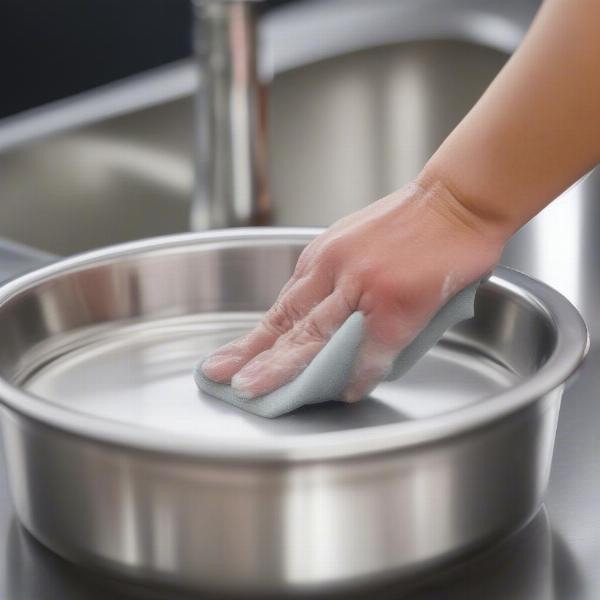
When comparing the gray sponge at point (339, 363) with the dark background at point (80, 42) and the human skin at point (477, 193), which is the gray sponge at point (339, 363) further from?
the dark background at point (80, 42)

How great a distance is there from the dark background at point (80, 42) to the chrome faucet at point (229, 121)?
1108mm

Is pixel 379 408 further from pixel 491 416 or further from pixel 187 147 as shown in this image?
pixel 187 147

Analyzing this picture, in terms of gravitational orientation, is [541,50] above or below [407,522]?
above

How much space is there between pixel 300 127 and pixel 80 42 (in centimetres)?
97

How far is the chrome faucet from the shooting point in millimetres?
1101

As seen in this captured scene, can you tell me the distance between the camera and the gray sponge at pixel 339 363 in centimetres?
55

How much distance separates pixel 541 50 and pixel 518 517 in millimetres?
199

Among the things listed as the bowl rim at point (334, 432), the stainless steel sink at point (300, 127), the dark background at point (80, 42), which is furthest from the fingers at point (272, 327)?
the dark background at point (80, 42)

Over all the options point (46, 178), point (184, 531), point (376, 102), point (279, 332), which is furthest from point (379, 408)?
point (376, 102)

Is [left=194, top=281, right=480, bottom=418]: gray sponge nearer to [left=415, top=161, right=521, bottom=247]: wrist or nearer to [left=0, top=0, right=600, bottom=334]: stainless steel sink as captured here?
[left=415, top=161, right=521, bottom=247]: wrist

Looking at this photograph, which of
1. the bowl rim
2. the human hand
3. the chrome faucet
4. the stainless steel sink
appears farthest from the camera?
the stainless steel sink

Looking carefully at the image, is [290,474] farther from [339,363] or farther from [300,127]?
[300,127]

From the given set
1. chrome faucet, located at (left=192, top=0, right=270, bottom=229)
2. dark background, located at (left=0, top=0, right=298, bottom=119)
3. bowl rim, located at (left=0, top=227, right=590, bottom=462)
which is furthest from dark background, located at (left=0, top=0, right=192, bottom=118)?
bowl rim, located at (left=0, top=227, right=590, bottom=462)

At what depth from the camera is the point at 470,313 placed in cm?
57
